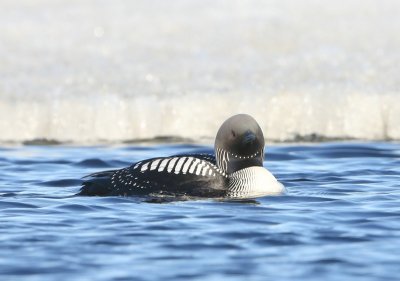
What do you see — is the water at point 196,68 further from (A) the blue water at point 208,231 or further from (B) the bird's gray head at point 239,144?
(B) the bird's gray head at point 239,144

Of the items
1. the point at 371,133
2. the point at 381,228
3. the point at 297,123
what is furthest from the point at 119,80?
the point at 381,228

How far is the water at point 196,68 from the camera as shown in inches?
411

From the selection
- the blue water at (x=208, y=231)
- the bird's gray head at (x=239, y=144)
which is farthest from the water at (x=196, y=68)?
the bird's gray head at (x=239, y=144)

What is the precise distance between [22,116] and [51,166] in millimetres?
1292

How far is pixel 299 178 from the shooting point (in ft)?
28.3

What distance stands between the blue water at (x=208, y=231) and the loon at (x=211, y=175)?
0.41 feet

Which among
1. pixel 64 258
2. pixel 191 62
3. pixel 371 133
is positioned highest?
pixel 191 62

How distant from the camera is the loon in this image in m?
7.49

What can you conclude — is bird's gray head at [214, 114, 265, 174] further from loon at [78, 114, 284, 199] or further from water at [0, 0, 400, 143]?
water at [0, 0, 400, 143]

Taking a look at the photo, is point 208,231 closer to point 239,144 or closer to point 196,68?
point 239,144

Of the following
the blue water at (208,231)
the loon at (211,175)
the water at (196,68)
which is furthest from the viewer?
the water at (196,68)

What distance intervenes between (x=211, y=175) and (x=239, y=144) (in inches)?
11.3

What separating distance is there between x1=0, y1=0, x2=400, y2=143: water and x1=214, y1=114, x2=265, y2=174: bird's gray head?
263cm

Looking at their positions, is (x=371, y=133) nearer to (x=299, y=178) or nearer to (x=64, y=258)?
(x=299, y=178)
